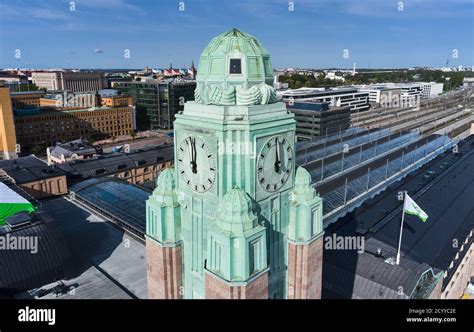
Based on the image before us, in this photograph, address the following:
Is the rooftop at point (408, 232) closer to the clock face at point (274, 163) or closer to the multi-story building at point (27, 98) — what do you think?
the clock face at point (274, 163)

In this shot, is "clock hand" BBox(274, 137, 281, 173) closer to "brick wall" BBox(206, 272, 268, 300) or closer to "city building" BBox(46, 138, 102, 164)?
"brick wall" BBox(206, 272, 268, 300)

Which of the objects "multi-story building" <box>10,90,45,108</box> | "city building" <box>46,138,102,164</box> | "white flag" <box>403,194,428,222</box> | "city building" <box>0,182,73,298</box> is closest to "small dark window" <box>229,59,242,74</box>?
"white flag" <box>403,194,428,222</box>

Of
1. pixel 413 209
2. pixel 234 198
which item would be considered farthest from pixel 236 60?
pixel 413 209

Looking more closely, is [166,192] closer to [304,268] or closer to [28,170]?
[304,268]

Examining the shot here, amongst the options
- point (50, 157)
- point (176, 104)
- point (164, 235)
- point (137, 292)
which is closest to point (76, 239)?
point (137, 292)
